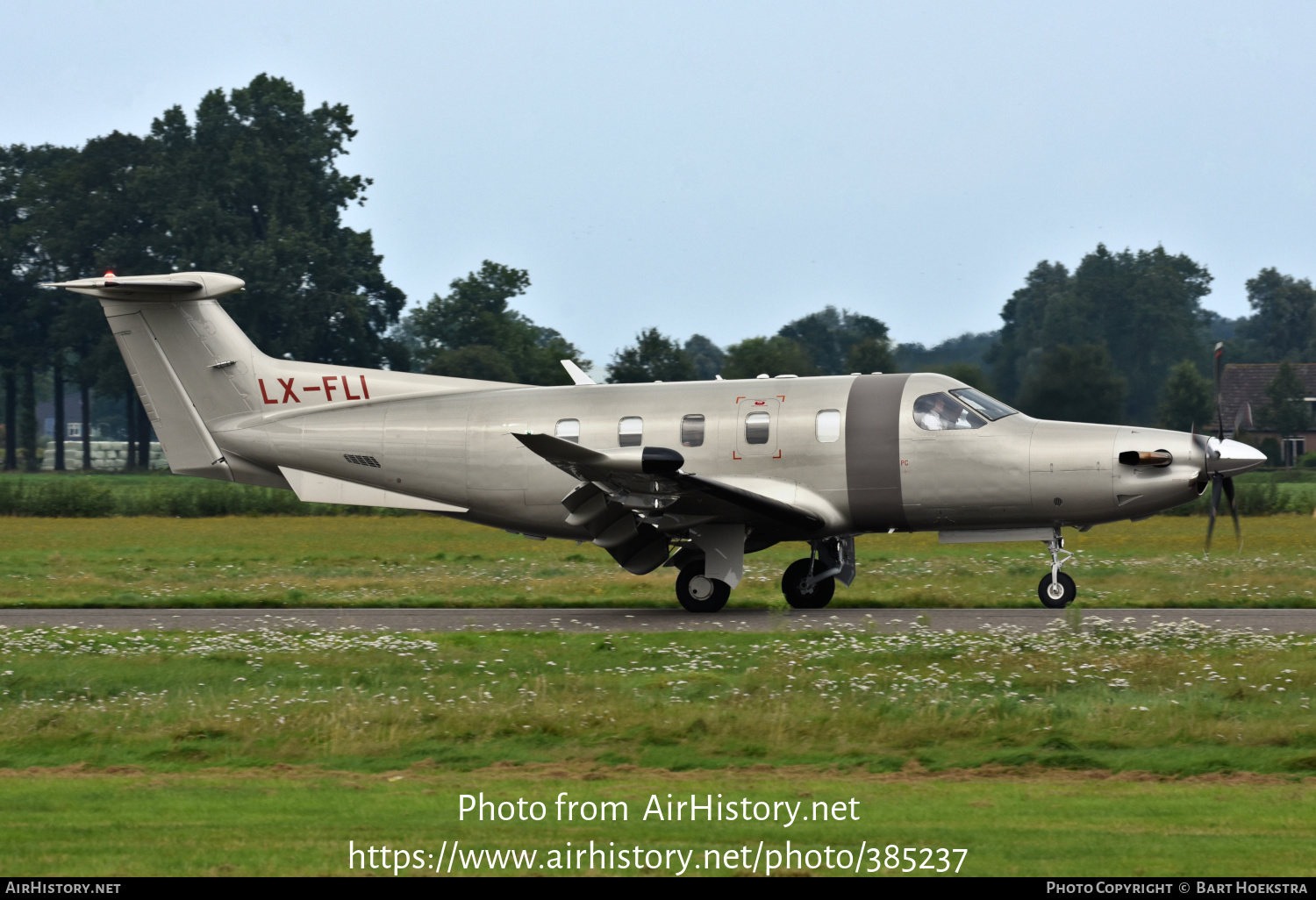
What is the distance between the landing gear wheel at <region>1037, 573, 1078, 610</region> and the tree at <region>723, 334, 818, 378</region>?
1728cm

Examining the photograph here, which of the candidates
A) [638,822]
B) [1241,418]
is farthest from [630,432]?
[638,822]

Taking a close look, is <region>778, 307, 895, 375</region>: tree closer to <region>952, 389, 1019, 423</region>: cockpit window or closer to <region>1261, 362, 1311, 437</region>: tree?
<region>1261, 362, 1311, 437</region>: tree

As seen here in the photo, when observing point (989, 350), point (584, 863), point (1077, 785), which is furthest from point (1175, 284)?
point (584, 863)

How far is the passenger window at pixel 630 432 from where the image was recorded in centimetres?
2169

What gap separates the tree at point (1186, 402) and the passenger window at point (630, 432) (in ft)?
53.6

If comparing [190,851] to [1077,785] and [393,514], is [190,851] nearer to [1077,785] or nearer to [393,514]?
[1077,785]

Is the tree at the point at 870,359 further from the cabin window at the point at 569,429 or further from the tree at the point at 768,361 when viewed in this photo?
the cabin window at the point at 569,429

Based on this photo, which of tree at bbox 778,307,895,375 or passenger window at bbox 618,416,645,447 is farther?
tree at bbox 778,307,895,375

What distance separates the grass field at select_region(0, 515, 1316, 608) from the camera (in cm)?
2339

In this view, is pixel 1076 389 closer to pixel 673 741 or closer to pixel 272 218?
pixel 673 741

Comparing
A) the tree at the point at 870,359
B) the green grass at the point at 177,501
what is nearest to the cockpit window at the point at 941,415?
the tree at the point at 870,359

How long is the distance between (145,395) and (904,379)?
12731 millimetres

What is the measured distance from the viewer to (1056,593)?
67.3 feet

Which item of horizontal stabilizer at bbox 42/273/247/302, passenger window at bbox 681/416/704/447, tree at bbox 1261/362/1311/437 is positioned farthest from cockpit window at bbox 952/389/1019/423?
tree at bbox 1261/362/1311/437
